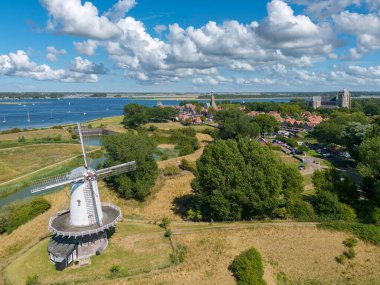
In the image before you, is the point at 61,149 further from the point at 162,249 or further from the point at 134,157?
the point at 162,249

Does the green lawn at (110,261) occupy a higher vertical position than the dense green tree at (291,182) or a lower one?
lower

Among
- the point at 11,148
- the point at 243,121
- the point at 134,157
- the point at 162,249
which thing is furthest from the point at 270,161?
the point at 11,148

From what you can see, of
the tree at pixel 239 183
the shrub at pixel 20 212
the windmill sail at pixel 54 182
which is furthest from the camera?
the shrub at pixel 20 212

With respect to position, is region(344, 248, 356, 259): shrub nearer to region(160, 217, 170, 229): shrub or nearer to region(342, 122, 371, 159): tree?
region(160, 217, 170, 229): shrub

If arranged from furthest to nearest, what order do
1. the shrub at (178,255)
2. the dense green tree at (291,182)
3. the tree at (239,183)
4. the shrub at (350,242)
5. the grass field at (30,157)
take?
the grass field at (30,157)
the dense green tree at (291,182)
the tree at (239,183)
the shrub at (350,242)
the shrub at (178,255)

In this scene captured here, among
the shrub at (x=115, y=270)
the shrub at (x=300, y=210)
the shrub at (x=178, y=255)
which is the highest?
the shrub at (x=300, y=210)

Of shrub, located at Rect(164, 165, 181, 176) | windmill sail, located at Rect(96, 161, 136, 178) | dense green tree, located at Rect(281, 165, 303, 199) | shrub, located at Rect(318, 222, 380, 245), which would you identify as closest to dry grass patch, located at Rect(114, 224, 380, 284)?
shrub, located at Rect(318, 222, 380, 245)

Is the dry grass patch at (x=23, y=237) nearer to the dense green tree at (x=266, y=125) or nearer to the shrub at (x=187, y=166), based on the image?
the shrub at (x=187, y=166)

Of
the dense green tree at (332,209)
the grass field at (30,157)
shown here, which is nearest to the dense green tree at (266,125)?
the grass field at (30,157)
